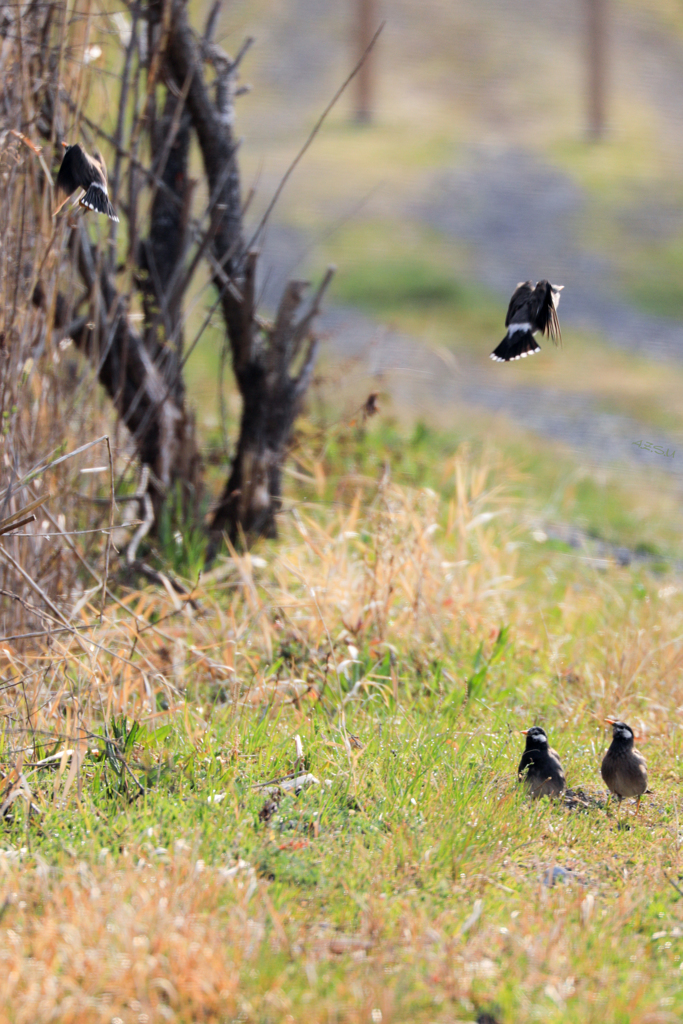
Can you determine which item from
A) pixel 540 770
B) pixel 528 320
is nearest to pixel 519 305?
pixel 528 320

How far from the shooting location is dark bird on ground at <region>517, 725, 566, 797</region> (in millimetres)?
2652

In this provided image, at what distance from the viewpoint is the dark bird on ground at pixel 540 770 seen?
8.70 feet

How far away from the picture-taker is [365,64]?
15836 millimetres

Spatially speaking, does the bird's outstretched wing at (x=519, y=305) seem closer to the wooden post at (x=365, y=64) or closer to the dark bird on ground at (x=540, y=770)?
the dark bird on ground at (x=540, y=770)

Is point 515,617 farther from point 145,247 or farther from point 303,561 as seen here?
point 145,247

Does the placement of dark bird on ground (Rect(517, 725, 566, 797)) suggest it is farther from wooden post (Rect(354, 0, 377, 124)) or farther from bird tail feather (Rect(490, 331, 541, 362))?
wooden post (Rect(354, 0, 377, 124))

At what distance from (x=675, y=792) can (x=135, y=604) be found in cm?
217

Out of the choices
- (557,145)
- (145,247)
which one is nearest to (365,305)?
(557,145)

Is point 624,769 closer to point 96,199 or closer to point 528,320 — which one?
point 528,320

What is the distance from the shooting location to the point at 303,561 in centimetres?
430

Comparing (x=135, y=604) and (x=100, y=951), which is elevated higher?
(x=135, y=604)

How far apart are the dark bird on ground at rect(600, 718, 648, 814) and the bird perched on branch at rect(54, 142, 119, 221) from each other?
1.99 m

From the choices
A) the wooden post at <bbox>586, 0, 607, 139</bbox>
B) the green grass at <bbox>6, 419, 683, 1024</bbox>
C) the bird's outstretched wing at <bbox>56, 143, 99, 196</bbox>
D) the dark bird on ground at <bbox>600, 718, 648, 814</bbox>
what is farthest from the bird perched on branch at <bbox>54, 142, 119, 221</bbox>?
the wooden post at <bbox>586, 0, 607, 139</bbox>

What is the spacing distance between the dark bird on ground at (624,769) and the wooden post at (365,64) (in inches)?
498
